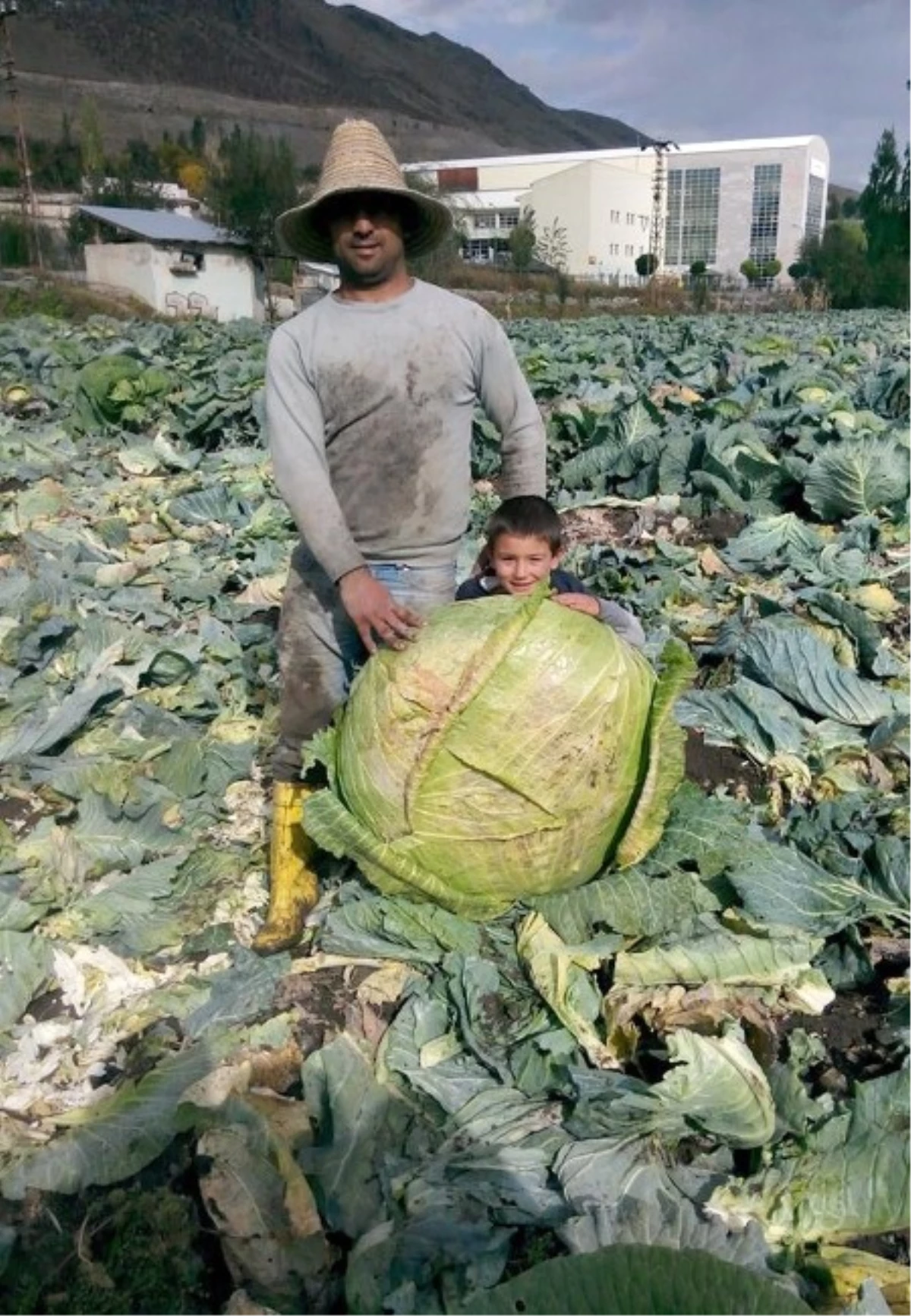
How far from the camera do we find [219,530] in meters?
7.54

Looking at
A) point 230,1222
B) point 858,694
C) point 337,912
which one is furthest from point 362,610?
point 858,694

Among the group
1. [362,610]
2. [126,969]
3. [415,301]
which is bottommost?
[126,969]

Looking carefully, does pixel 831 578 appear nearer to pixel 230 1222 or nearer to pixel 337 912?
pixel 337 912

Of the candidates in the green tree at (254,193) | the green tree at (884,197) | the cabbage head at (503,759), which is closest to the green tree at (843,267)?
the green tree at (884,197)

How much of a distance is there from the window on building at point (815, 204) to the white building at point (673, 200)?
18 centimetres

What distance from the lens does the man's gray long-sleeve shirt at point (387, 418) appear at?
3.44 m

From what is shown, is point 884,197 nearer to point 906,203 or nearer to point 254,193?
point 906,203

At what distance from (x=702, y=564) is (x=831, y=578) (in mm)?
800

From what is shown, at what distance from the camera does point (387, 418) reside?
3.54 metres

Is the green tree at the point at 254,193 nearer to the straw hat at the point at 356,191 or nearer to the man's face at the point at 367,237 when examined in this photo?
the straw hat at the point at 356,191

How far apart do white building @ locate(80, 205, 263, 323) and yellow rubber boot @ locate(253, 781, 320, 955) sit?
4267 centimetres

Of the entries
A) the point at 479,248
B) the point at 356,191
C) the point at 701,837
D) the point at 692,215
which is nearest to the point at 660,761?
the point at 701,837

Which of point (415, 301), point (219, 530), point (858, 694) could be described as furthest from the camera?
point (219, 530)

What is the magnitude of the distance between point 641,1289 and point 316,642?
258 cm
